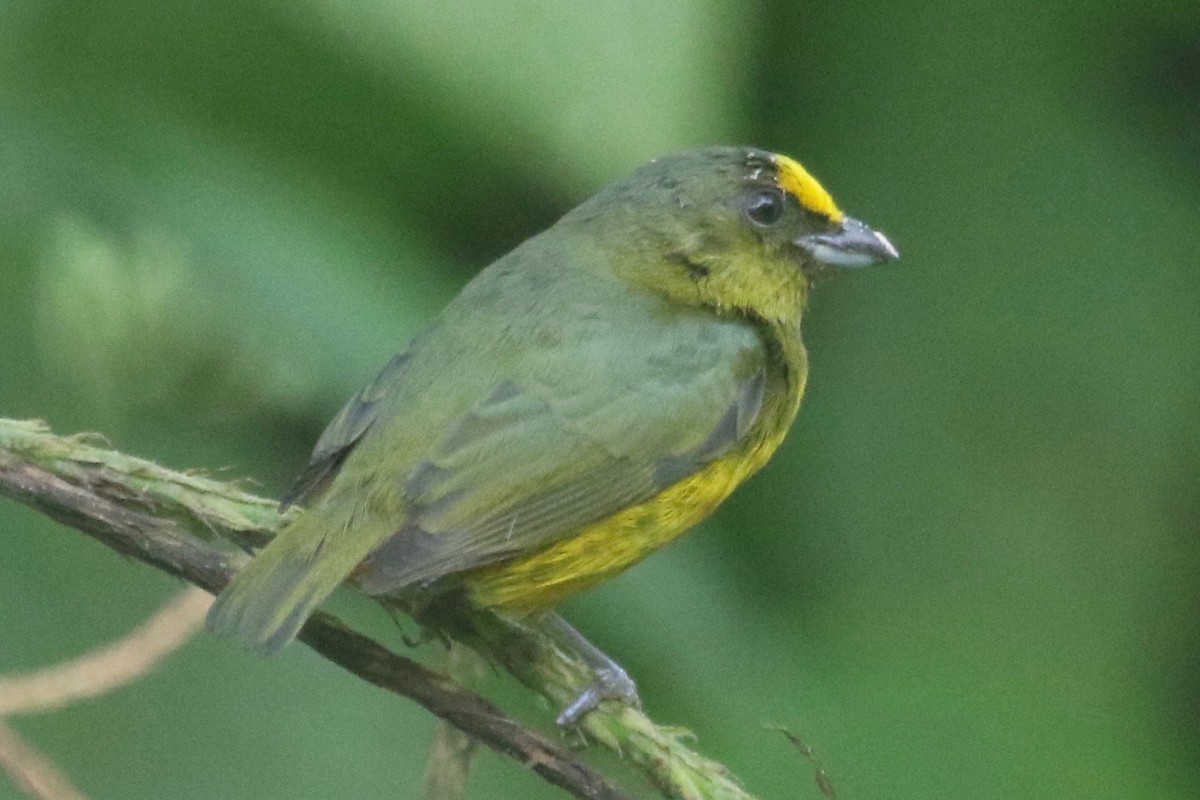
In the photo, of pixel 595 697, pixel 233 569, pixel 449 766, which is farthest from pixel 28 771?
pixel 595 697

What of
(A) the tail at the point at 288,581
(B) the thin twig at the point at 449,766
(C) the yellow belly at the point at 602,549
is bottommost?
(B) the thin twig at the point at 449,766

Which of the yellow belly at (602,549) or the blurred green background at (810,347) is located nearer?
the yellow belly at (602,549)

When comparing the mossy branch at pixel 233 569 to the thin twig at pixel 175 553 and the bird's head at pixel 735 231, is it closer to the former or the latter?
the thin twig at pixel 175 553

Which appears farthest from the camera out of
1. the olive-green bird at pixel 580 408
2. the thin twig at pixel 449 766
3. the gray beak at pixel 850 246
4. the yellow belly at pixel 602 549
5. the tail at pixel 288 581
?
the gray beak at pixel 850 246

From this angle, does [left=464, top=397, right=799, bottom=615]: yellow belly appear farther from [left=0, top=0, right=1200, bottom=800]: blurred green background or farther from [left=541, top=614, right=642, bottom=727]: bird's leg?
[left=0, top=0, right=1200, bottom=800]: blurred green background

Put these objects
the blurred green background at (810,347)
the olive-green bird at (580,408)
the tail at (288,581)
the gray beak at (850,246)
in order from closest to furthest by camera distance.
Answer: the tail at (288,581)
the olive-green bird at (580,408)
the blurred green background at (810,347)
the gray beak at (850,246)

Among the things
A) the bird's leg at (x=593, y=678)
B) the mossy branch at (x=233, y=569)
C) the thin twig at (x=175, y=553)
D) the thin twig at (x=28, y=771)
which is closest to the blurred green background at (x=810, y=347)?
the bird's leg at (x=593, y=678)

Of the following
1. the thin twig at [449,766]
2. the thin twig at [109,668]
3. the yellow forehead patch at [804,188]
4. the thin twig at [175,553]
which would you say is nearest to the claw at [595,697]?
the thin twig at [449,766]

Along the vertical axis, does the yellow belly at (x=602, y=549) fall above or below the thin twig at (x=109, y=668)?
above

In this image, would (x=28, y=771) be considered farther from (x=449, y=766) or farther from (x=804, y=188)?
(x=804, y=188)
